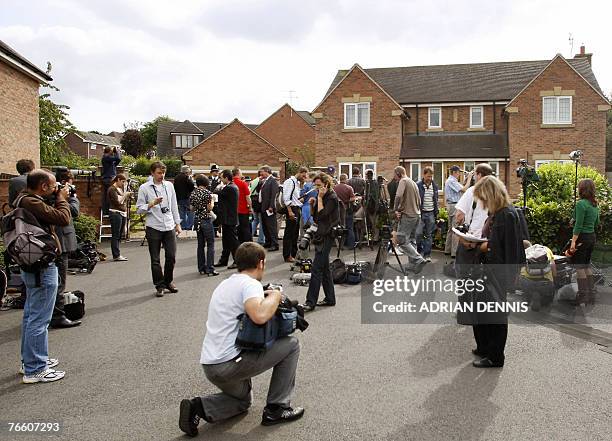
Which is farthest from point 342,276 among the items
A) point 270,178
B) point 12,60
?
point 12,60

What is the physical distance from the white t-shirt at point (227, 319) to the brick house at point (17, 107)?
55.4 feet

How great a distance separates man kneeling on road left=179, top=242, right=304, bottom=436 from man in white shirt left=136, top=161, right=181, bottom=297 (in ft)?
16.7

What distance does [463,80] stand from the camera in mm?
35688

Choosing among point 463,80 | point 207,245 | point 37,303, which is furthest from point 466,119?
point 37,303

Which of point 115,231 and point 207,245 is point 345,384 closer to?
point 207,245

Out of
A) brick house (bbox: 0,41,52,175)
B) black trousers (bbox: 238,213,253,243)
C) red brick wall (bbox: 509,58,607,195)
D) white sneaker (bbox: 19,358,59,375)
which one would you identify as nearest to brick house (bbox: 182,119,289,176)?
red brick wall (bbox: 509,58,607,195)

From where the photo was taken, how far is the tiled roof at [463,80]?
1347 inches

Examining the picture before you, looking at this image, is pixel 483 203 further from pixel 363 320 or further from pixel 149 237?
pixel 149 237

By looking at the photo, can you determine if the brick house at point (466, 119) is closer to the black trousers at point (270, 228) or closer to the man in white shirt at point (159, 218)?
the black trousers at point (270, 228)

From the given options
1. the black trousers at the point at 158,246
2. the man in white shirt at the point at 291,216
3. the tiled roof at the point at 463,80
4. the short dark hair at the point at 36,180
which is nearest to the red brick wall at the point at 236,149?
the tiled roof at the point at 463,80

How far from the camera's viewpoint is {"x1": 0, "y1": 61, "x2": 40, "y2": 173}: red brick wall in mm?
19469

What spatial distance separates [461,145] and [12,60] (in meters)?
23.1

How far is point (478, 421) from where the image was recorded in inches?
192

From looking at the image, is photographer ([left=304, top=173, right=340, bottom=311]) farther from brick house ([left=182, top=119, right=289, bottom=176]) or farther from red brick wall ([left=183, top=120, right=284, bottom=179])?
red brick wall ([left=183, top=120, right=284, bottom=179])
